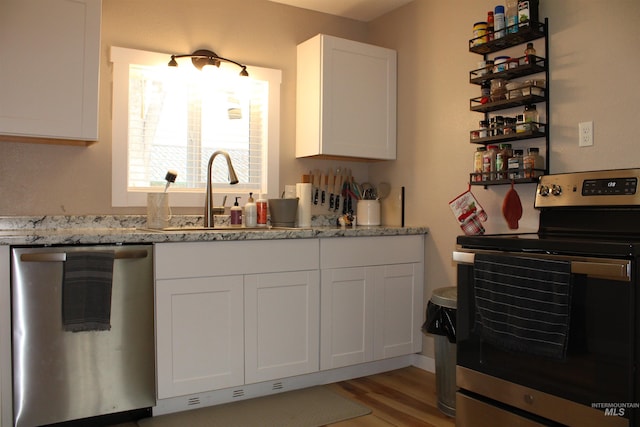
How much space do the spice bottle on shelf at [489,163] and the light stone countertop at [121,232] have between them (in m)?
0.66

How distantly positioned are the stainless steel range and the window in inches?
66.6

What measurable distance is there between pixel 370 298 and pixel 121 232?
1.41 m

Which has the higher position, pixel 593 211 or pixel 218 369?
pixel 593 211

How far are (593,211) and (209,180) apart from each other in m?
1.99

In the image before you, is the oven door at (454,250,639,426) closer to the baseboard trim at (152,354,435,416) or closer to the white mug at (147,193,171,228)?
the baseboard trim at (152,354,435,416)

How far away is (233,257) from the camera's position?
2574 millimetres

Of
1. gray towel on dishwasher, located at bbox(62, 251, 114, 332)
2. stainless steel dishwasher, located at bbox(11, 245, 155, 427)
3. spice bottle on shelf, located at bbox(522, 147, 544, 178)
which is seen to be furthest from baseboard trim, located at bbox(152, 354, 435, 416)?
spice bottle on shelf, located at bbox(522, 147, 544, 178)

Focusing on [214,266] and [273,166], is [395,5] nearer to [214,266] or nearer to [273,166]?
[273,166]

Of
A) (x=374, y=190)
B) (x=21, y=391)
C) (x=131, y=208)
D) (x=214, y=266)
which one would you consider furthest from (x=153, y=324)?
(x=374, y=190)

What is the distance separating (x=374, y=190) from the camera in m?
3.71

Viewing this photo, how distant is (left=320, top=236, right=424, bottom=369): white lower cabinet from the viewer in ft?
9.48

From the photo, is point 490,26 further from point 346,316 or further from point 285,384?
point 285,384

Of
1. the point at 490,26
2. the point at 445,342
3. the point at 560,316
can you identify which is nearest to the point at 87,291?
the point at 445,342

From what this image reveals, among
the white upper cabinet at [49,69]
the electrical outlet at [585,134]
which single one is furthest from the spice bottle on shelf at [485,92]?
the white upper cabinet at [49,69]
